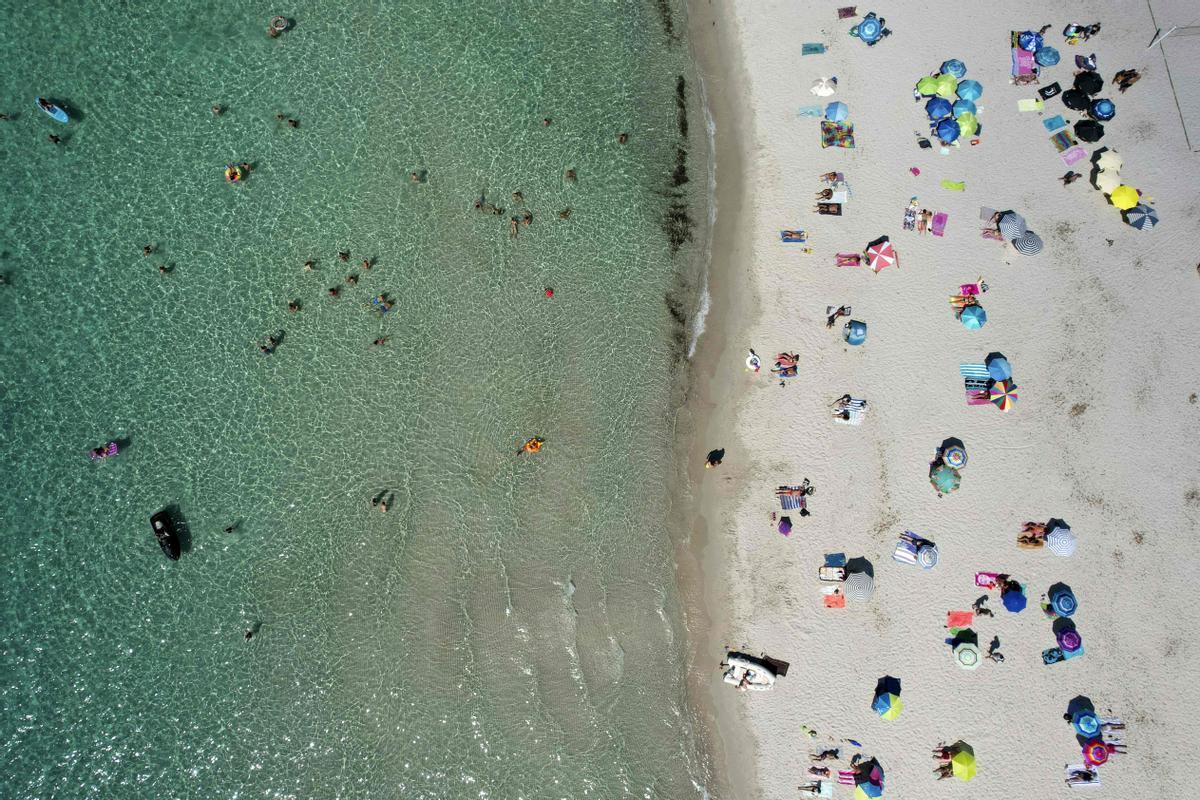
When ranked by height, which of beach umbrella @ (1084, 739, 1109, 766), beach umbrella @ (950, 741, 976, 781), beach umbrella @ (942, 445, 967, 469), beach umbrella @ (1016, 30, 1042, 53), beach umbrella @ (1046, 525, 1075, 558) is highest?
beach umbrella @ (1016, 30, 1042, 53)

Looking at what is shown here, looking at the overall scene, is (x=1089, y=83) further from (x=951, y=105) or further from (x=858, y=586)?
(x=858, y=586)

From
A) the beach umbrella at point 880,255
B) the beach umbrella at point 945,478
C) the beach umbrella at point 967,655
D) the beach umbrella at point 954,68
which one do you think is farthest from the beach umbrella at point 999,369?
the beach umbrella at point 954,68

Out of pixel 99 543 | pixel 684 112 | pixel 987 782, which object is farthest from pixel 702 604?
pixel 99 543

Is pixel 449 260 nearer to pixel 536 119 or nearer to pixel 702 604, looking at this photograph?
pixel 536 119

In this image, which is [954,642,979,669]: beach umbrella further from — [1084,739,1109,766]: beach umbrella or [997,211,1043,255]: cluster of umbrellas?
[997,211,1043,255]: cluster of umbrellas

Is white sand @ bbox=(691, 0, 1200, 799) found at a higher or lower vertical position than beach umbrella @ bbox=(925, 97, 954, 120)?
lower

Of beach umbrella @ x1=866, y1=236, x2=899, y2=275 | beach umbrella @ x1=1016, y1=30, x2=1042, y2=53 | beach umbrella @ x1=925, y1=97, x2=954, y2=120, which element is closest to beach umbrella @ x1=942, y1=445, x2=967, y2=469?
beach umbrella @ x1=866, y1=236, x2=899, y2=275
